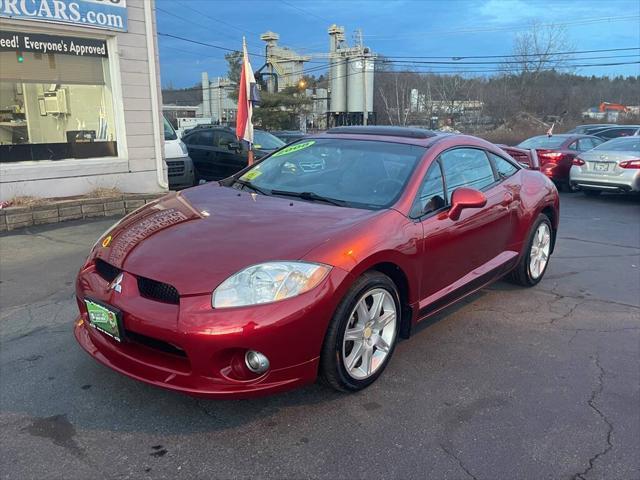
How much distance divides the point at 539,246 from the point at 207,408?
382cm

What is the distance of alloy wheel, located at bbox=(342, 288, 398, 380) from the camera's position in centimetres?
307

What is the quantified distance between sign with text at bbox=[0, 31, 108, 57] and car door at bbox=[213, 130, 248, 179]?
14.7ft

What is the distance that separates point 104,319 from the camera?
113 inches

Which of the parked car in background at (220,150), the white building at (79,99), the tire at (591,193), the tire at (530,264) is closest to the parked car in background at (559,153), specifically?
the tire at (591,193)

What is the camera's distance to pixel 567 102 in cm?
5794

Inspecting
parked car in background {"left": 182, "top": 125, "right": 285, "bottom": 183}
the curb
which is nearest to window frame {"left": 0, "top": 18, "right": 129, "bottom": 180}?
the curb

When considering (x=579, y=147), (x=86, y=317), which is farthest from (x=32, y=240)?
(x=579, y=147)

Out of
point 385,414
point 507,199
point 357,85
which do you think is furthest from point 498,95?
point 385,414

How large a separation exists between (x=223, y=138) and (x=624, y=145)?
949cm

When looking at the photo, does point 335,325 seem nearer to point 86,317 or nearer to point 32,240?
point 86,317

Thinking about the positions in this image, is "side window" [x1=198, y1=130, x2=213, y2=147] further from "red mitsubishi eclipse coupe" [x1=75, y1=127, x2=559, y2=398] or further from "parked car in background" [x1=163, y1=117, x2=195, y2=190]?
"red mitsubishi eclipse coupe" [x1=75, y1=127, x2=559, y2=398]

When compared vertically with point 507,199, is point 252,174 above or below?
above

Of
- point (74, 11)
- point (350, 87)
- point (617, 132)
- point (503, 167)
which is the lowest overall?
point (503, 167)

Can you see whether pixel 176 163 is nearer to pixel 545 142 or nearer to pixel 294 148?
pixel 294 148
